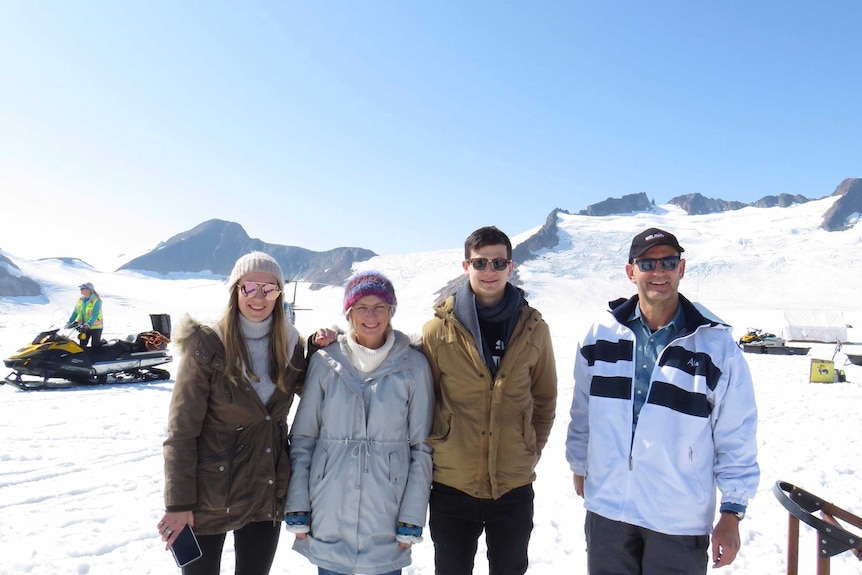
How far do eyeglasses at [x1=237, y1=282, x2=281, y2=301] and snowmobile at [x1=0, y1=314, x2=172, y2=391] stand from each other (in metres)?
10.1

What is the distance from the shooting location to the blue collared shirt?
102 inches

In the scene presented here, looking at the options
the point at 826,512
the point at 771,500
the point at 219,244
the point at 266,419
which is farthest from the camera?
the point at 219,244

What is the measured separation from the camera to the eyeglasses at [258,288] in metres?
2.64

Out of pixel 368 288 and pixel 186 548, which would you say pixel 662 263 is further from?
pixel 186 548

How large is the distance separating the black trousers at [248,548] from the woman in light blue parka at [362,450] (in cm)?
21

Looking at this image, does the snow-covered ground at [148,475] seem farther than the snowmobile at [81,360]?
No

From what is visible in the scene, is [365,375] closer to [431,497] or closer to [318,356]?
[318,356]

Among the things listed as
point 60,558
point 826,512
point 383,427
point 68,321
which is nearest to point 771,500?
point 826,512

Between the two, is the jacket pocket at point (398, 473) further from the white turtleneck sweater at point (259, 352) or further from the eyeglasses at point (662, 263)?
the eyeglasses at point (662, 263)

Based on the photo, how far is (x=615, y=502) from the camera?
2582 millimetres

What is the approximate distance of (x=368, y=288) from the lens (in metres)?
2.63

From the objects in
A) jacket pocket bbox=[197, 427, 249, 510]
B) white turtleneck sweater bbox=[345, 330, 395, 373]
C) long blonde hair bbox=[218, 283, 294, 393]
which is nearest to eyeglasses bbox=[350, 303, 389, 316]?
white turtleneck sweater bbox=[345, 330, 395, 373]

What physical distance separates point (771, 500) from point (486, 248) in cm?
470

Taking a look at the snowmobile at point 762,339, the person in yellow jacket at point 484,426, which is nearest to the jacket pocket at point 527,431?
the person in yellow jacket at point 484,426
